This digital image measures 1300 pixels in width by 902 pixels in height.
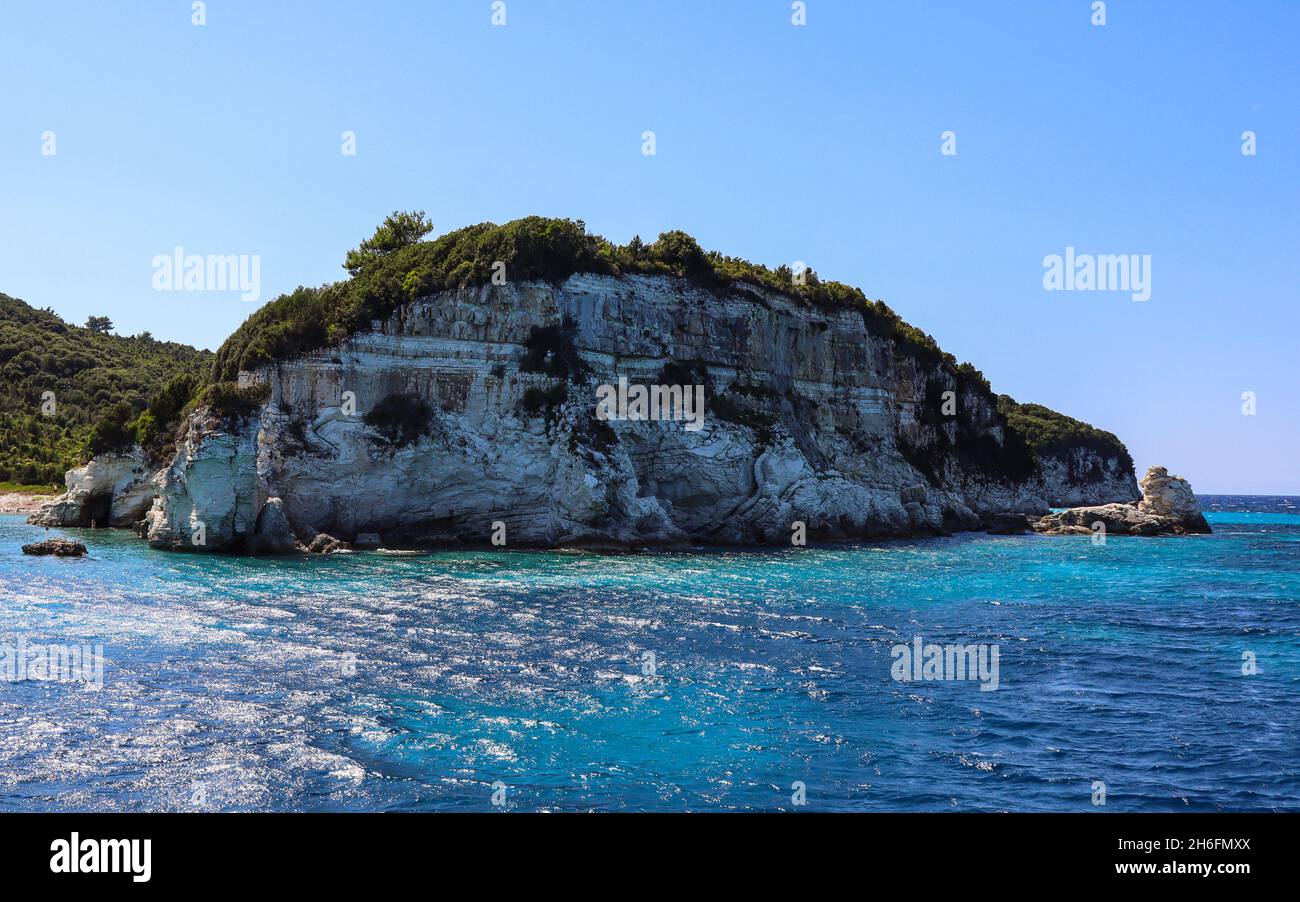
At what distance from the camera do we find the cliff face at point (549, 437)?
48.3 meters

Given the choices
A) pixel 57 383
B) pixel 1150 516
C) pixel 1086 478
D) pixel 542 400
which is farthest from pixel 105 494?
pixel 1086 478

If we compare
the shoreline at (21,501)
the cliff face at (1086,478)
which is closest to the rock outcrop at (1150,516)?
the cliff face at (1086,478)

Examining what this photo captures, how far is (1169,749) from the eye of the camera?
50.6 ft

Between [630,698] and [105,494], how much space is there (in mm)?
56972

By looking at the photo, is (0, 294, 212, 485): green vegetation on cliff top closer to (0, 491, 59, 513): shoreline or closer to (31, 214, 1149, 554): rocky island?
(0, 491, 59, 513): shoreline

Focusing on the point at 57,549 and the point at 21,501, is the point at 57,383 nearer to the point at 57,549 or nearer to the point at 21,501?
the point at 21,501

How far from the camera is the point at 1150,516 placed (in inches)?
2985

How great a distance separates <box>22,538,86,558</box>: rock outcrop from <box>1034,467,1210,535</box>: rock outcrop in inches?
2655

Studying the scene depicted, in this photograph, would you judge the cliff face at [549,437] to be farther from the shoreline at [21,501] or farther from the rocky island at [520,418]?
the shoreline at [21,501]

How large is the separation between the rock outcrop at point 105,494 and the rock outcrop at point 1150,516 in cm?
6861

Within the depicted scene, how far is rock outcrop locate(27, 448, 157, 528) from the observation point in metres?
60.7
